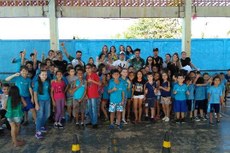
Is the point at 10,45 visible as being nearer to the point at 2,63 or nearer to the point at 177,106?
the point at 2,63

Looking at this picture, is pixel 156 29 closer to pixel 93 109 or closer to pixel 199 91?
pixel 199 91

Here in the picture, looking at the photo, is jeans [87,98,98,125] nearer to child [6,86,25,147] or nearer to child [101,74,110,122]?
child [101,74,110,122]

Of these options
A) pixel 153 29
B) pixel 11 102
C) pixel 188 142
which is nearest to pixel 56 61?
pixel 11 102

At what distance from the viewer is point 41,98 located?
6762 mm

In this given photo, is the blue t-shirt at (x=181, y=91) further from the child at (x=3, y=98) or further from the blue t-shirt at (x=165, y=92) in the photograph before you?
the child at (x=3, y=98)

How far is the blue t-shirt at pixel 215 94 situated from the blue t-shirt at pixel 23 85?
4.45m

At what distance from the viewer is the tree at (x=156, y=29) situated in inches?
1057

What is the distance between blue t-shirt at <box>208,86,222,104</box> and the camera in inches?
304

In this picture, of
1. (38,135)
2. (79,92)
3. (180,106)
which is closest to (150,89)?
(180,106)

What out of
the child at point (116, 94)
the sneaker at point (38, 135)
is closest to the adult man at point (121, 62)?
the child at point (116, 94)

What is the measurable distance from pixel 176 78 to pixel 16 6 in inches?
275

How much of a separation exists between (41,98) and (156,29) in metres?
21.8

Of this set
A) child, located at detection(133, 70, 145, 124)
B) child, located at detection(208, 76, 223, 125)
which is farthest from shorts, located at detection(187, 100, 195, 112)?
child, located at detection(133, 70, 145, 124)

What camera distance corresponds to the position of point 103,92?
7.98 meters
